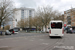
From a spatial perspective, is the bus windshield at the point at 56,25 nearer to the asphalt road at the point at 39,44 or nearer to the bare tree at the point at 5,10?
the asphalt road at the point at 39,44

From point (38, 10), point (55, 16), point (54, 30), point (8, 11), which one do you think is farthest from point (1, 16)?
point (55, 16)

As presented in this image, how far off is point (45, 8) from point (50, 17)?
16.6 ft

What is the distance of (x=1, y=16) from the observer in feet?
110

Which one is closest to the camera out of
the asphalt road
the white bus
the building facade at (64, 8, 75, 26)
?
the asphalt road

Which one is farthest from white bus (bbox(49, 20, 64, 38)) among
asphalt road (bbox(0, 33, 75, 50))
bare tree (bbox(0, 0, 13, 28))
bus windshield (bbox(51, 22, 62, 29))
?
bare tree (bbox(0, 0, 13, 28))

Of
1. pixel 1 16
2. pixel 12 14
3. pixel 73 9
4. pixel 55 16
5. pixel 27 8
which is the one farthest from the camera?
pixel 27 8

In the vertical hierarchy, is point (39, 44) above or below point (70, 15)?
below

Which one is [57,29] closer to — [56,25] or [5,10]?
[56,25]

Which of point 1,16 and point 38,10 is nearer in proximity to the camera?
point 1,16

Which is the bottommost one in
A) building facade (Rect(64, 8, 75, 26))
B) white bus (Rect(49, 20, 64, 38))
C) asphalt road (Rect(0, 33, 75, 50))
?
asphalt road (Rect(0, 33, 75, 50))

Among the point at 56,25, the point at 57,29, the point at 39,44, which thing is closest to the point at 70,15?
the point at 56,25

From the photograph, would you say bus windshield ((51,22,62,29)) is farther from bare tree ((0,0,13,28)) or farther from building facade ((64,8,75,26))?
bare tree ((0,0,13,28))

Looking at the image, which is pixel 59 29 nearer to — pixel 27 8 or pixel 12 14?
pixel 12 14

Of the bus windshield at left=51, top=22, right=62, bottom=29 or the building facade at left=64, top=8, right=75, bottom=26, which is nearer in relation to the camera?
the bus windshield at left=51, top=22, right=62, bottom=29
